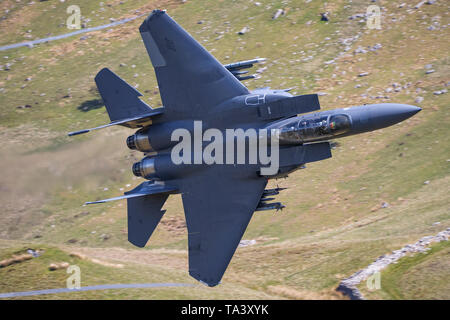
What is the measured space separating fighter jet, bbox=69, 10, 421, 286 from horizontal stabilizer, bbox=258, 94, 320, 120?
0.12 feet

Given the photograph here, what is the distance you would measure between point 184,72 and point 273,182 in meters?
14.0

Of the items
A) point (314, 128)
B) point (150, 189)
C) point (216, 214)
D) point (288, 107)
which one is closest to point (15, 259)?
point (150, 189)

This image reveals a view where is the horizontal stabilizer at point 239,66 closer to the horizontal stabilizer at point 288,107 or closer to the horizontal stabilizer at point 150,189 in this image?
the horizontal stabilizer at point 288,107

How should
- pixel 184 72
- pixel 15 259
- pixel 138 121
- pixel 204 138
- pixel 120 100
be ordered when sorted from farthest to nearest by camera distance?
pixel 15 259, pixel 120 100, pixel 184 72, pixel 138 121, pixel 204 138

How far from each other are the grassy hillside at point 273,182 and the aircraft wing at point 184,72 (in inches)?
299

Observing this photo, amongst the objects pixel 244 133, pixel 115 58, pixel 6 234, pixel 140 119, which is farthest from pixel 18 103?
pixel 244 133

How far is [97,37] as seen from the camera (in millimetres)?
51281

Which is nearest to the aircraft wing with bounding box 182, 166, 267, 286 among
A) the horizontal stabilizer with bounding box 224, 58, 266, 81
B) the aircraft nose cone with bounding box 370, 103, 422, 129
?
the horizontal stabilizer with bounding box 224, 58, 266, 81

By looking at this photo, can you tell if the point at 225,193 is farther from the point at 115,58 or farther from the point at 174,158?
the point at 115,58

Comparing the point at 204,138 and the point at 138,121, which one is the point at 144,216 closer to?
the point at 138,121

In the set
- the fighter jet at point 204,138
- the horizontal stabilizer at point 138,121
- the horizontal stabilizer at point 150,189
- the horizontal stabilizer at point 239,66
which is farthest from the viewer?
the horizontal stabilizer at point 239,66

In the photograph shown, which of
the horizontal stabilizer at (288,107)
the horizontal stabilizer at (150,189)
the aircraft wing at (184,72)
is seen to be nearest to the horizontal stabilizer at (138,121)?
the aircraft wing at (184,72)

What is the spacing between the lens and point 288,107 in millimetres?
20531

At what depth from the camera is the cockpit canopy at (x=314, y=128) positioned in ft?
62.2
